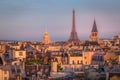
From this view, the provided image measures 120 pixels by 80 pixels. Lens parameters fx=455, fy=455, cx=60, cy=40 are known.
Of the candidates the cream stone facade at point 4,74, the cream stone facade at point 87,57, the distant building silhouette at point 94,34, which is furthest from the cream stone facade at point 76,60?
the distant building silhouette at point 94,34

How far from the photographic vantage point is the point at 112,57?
42000mm

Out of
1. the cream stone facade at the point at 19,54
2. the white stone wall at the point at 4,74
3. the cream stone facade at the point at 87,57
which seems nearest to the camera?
the white stone wall at the point at 4,74

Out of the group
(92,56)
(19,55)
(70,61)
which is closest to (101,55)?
(92,56)

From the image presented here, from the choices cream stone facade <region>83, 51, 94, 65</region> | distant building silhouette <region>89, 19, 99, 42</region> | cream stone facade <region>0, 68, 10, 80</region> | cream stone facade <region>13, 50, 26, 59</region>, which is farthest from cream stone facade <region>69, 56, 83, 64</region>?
distant building silhouette <region>89, 19, 99, 42</region>

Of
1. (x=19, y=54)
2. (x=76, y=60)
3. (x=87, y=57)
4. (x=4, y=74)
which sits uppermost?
(x=19, y=54)

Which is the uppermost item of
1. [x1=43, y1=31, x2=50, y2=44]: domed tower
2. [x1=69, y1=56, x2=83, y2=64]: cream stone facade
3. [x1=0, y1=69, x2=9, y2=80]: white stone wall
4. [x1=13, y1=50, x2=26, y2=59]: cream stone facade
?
[x1=43, y1=31, x2=50, y2=44]: domed tower

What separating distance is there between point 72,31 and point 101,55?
52002 millimetres

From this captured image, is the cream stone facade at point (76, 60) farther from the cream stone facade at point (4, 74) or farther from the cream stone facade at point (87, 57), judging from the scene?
the cream stone facade at point (4, 74)

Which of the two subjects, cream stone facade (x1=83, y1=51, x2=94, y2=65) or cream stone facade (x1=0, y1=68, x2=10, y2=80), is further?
cream stone facade (x1=83, y1=51, x2=94, y2=65)

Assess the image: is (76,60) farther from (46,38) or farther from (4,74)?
(46,38)

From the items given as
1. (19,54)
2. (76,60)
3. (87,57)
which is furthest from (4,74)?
(87,57)

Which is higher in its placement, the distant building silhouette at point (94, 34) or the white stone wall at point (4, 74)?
the distant building silhouette at point (94, 34)

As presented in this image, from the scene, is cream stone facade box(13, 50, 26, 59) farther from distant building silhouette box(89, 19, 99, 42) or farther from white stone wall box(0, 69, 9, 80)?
distant building silhouette box(89, 19, 99, 42)

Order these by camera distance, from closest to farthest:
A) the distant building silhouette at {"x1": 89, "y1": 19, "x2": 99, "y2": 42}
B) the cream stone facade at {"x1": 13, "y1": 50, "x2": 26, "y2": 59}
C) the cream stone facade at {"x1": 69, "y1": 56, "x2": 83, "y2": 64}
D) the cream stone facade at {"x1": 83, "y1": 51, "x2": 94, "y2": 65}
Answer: the cream stone facade at {"x1": 13, "y1": 50, "x2": 26, "y2": 59} → the cream stone facade at {"x1": 69, "y1": 56, "x2": 83, "y2": 64} → the cream stone facade at {"x1": 83, "y1": 51, "x2": 94, "y2": 65} → the distant building silhouette at {"x1": 89, "y1": 19, "x2": 99, "y2": 42}
